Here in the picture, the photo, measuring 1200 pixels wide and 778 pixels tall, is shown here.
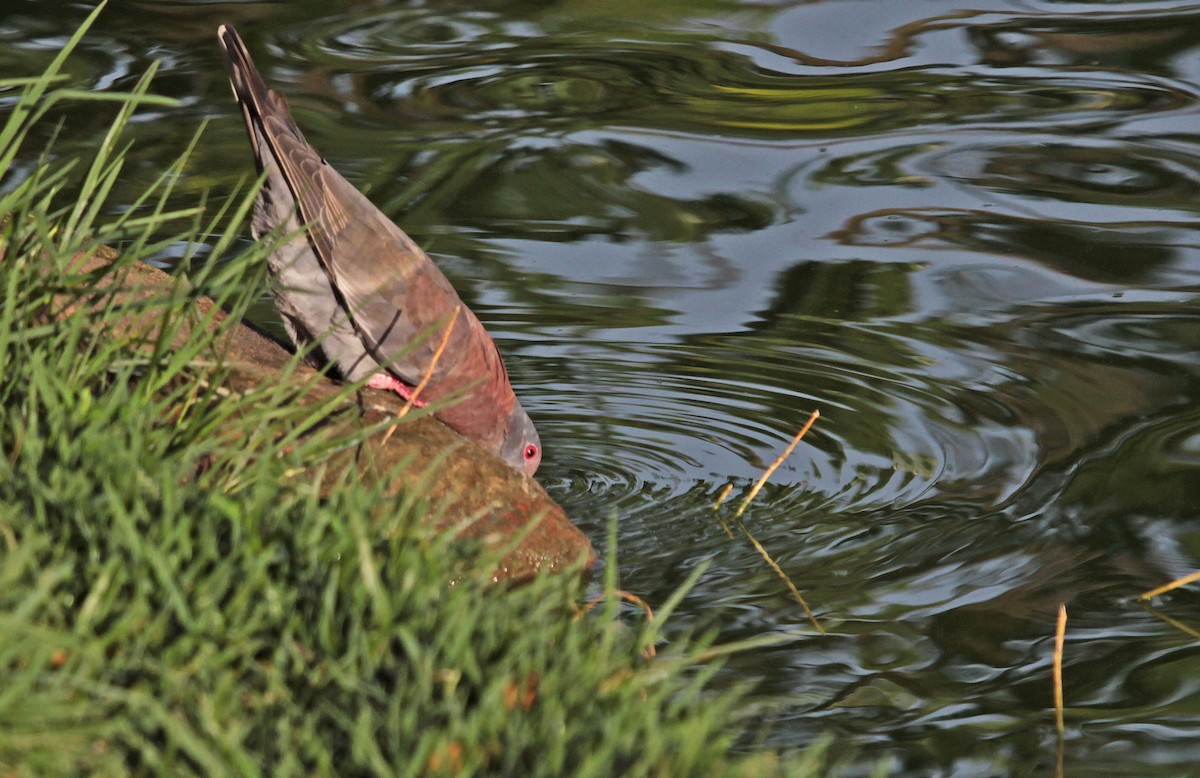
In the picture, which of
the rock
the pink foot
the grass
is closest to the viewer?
the grass

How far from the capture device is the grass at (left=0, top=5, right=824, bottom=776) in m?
1.91

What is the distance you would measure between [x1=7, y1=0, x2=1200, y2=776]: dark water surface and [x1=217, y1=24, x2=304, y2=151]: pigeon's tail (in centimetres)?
135

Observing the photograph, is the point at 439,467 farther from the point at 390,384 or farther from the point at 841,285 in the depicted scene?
the point at 841,285

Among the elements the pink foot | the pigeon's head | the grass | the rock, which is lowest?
the pigeon's head

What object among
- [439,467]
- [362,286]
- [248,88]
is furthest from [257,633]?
[248,88]

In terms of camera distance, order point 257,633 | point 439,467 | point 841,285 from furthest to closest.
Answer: point 841,285
point 439,467
point 257,633

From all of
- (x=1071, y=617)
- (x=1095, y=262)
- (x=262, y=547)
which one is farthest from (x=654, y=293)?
(x=262, y=547)

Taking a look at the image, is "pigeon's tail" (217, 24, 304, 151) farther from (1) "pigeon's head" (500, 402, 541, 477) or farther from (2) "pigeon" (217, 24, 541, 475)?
(1) "pigeon's head" (500, 402, 541, 477)

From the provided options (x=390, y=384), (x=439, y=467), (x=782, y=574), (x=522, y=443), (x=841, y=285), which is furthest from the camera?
(x=841, y=285)

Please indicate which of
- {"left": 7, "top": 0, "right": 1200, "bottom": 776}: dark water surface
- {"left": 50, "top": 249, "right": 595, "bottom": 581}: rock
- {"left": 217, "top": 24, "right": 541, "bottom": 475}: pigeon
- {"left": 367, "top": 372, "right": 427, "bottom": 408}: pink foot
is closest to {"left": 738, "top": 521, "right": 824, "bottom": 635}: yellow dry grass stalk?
{"left": 7, "top": 0, "right": 1200, "bottom": 776}: dark water surface

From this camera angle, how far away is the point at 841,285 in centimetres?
577

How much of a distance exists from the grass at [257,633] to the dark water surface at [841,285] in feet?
2.60

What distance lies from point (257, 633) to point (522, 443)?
102 inches

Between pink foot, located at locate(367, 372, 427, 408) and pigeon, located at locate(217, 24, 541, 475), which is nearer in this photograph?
pigeon, located at locate(217, 24, 541, 475)
